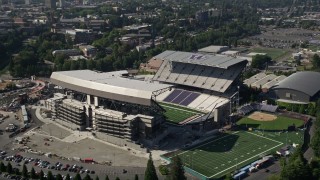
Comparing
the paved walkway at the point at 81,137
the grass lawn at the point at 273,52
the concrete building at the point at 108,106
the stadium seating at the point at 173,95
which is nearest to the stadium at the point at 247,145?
the paved walkway at the point at 81,137

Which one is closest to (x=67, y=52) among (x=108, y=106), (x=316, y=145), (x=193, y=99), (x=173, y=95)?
(x=173, y=95)

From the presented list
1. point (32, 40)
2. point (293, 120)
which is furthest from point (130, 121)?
point (32, 40)

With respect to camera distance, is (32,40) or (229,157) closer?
(229,157)

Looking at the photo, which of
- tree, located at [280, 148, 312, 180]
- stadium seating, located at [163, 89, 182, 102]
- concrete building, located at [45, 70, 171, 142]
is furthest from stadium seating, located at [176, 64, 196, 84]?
tree, located at [280, 148, 312, 180]

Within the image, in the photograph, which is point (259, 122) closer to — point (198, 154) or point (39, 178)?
point (198, 154)

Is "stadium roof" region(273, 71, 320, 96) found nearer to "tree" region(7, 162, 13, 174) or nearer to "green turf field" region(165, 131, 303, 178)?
"green turf field" region(165, 131, 303, 178)

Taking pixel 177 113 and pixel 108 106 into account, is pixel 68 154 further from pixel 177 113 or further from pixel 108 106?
pixel 177 113

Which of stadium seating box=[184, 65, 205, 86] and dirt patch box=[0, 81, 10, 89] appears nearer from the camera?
stadium seating box=[184, 65, 205, 86]

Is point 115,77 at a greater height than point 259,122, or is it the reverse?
point 115,77
